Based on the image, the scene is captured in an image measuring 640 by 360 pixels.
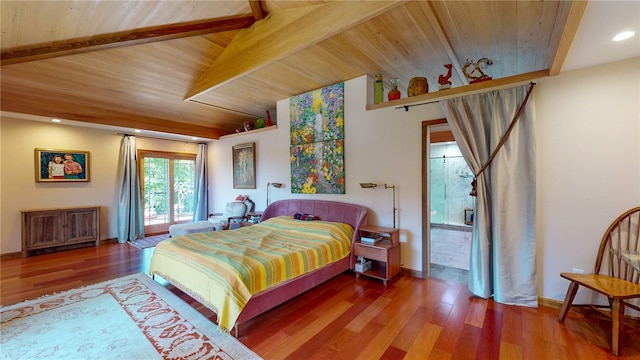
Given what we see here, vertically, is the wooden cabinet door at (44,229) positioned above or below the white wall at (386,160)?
below

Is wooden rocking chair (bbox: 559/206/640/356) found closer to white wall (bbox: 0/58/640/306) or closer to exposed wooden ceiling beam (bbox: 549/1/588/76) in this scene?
white wall (bbox: 0/58/640/306)

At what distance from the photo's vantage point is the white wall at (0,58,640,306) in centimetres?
227

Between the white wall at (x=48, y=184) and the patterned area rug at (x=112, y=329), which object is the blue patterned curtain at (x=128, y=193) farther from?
the patterned area rug at (x=112, y=329)

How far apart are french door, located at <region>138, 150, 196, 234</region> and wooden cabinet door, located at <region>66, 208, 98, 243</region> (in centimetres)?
101

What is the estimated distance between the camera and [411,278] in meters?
3.26

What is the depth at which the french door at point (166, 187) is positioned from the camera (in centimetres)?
586

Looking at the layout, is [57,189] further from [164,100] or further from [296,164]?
[296,164]

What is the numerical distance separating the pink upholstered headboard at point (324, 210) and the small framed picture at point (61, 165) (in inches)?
148

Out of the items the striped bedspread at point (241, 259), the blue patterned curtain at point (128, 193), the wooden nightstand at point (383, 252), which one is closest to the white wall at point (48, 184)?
the blue patterned curtain at point (128, 193)

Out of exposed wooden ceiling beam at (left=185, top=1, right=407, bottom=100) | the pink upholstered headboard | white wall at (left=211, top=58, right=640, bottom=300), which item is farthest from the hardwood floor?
exposed wooden ceiling beam at (left=185, top=1, right=407, bottom=100)

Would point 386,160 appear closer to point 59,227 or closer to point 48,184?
point 59,227

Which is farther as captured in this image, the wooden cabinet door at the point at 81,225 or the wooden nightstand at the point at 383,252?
the wooden cabinet door at the point at 81,225

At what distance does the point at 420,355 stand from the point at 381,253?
4.22ft

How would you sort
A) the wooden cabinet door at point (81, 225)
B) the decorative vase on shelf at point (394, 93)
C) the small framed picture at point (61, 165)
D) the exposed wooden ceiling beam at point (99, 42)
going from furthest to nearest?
the wooden cabinet door at point (81, 225) < the small framed picture at point (61, 165) < the decorative vase on shelf at point (394, 93) < the exposed wooden ceiling beam at point (99, 42)
